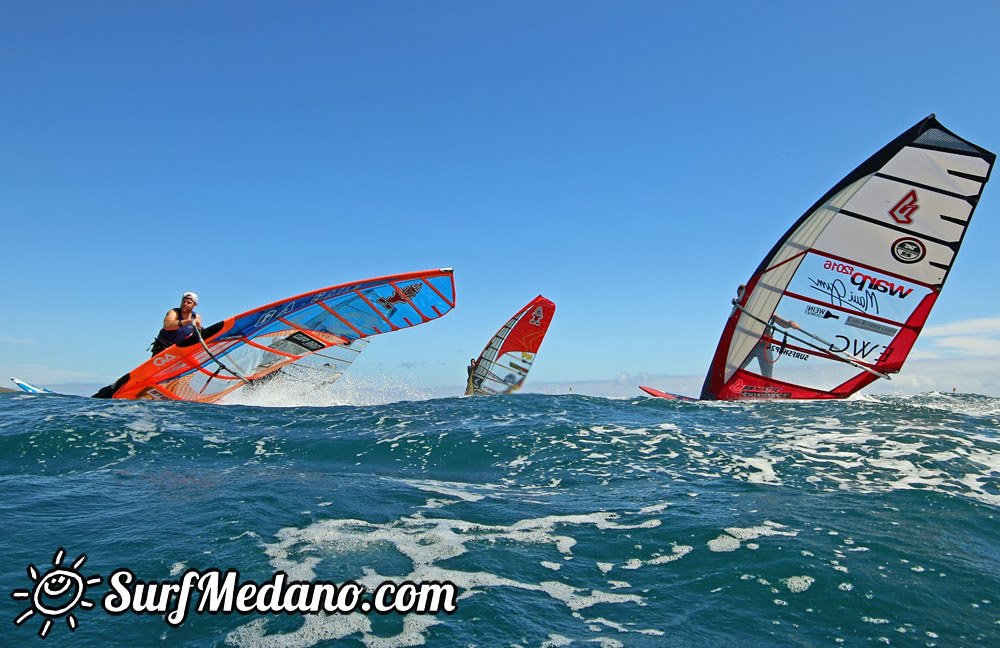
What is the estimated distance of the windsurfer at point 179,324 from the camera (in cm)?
1006

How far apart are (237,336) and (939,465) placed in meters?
10.2

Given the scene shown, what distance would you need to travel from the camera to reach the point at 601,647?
232 cm

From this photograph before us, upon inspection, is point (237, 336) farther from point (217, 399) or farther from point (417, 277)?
point (417, 277)

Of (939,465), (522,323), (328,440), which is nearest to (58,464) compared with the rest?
(328,440)

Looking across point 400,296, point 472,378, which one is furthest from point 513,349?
point 400,296

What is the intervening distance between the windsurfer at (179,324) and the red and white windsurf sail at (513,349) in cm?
975

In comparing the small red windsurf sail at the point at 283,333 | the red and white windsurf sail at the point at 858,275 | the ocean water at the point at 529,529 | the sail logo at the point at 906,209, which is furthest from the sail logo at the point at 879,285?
the small red windsurf sail at the point at 283,333

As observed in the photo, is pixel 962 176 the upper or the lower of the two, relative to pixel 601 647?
upper

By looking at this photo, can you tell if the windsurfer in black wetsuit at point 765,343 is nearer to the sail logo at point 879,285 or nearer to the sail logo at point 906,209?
the sail logo at point 879,285

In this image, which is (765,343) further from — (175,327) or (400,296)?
(175,327)

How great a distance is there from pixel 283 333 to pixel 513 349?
880 centimetres

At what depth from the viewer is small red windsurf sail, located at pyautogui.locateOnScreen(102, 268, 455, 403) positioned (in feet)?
34.0

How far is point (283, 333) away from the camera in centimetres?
1102

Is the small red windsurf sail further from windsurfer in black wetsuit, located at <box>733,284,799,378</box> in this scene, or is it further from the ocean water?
windsurfer in black wetsuit, located at <box>733,284,799,378</box>
